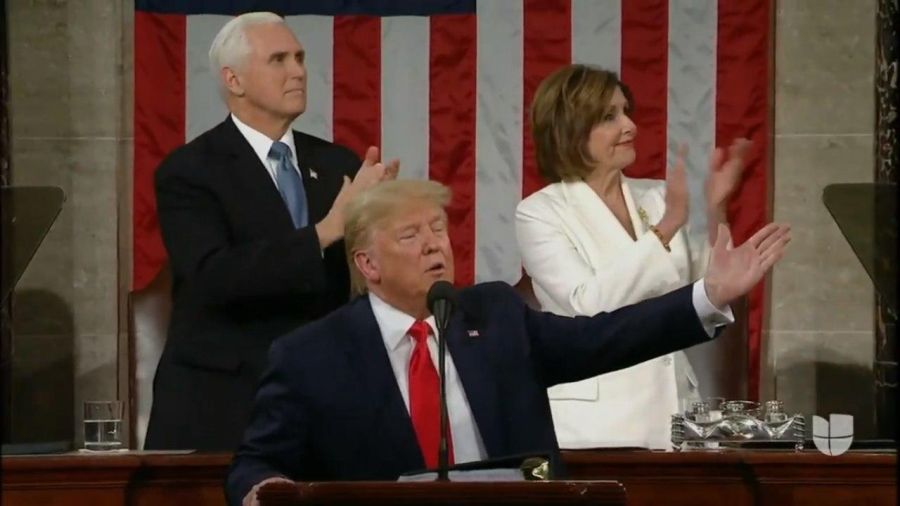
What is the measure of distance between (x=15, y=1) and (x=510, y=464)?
405 centimetres

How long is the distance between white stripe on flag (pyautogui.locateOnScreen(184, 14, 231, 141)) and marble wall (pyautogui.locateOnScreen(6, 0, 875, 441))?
11.5 inches

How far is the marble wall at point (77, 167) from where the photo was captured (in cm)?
688

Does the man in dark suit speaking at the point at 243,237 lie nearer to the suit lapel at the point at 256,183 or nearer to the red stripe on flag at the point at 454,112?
the suit lapel at the point at 256,183

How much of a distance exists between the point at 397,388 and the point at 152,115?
2.99 m

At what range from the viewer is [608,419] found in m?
5.32

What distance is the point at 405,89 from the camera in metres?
6.91

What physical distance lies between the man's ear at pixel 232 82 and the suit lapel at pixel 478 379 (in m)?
2.00

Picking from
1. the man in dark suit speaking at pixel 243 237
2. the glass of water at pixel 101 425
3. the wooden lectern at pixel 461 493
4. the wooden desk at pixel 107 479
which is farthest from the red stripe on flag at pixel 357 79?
the wooden lectern at pixel 461 493

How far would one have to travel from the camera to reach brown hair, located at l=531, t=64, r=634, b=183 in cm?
560

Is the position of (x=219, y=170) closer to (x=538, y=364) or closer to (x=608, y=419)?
(x=608, y=419)

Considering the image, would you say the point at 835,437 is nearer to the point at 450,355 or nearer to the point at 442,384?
the point at 450,355

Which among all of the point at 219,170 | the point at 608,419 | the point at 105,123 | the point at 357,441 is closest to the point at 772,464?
the point at 608,419

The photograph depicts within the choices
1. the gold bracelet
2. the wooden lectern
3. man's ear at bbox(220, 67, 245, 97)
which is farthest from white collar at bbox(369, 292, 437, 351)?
man's ear at bbox(220, 67, 245, 97)

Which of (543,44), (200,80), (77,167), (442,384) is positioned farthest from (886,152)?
(442,384)
